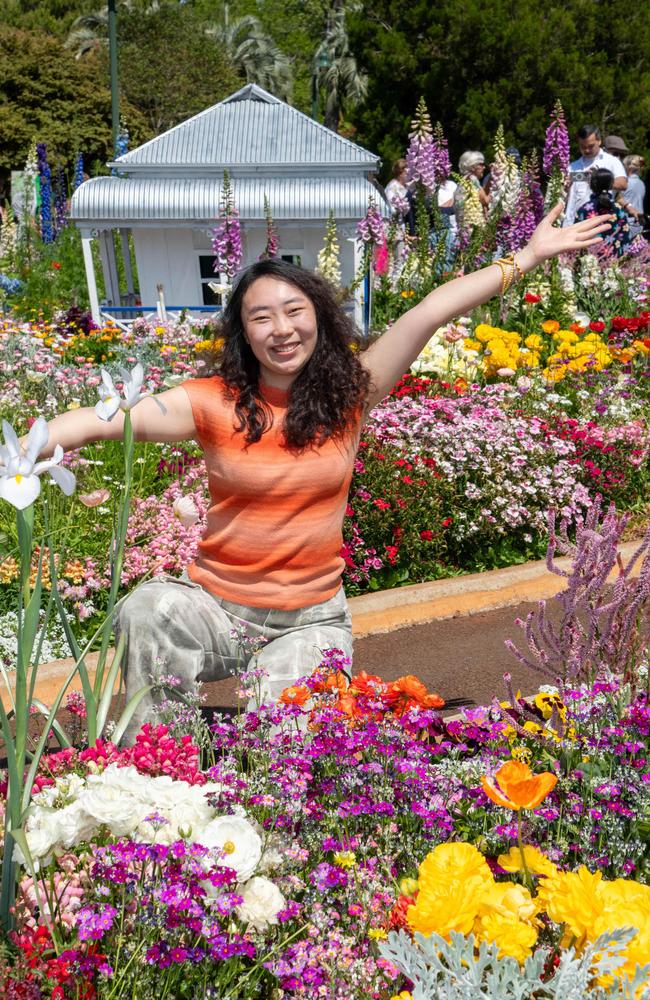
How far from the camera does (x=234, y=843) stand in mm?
1521

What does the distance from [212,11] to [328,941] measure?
158 feet

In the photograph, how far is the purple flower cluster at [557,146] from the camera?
793cm

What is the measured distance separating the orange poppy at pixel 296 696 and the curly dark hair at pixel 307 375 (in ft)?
2.53

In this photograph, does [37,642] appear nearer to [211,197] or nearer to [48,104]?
[211,197]

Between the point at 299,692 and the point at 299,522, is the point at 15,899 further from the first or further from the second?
the point at 299,522

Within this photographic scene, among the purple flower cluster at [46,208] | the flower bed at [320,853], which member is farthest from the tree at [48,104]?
the flower bed at [320,853]

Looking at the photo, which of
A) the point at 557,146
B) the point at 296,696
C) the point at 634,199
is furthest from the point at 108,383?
the point at 634,199

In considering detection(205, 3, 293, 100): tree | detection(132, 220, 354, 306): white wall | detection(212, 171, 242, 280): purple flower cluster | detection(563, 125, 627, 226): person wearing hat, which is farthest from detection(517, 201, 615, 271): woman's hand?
detection(205, 3, 293, 100): tree

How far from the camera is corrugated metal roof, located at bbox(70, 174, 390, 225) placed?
8234 mm

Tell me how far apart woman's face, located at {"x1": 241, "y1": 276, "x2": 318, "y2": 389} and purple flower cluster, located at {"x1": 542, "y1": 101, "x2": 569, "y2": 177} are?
6034 mm

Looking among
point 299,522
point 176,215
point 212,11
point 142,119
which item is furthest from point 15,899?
point 212,11

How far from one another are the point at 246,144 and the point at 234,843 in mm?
8680

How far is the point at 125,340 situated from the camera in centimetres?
712

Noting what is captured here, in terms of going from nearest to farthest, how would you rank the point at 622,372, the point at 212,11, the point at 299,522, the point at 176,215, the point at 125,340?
the point at 299,522 < the point at 622,372 < the point at 125,340 < the point at 176,215 < the point at 212,11
